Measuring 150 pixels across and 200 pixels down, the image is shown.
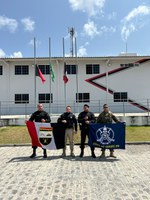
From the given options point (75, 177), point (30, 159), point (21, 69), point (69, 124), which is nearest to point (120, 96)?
point (21, 69)

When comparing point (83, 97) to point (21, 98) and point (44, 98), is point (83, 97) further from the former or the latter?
point (21, 98)

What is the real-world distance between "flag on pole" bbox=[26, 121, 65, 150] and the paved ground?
0.49 meters

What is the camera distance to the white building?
2339 cm

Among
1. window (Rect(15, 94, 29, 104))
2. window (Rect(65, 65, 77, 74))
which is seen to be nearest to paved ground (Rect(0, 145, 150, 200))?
window (Rect(15, 94, 29, 104))

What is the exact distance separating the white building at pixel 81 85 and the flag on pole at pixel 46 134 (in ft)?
44.6

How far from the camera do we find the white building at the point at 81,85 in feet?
76.7

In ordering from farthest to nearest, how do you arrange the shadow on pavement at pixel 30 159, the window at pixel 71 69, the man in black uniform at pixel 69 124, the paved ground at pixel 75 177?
the window at pixel 71 69 < the man in black uniform at pixel 69 124 < the shadow on pavement at pixel 30 159 < the paved ground at pixel 75 177

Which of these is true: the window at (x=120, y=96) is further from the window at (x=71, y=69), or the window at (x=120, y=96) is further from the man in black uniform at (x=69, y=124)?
the man in black uniform at (x=69, y=124)

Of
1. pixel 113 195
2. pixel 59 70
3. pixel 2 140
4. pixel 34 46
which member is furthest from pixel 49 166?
pixel 59 70

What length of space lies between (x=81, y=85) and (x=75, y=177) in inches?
698

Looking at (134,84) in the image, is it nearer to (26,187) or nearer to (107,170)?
(107,170)

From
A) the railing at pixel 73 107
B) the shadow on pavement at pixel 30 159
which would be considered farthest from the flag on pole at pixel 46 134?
the railing at pixel 73 107

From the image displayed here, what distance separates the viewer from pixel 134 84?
78.3ft

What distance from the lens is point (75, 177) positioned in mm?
6383
